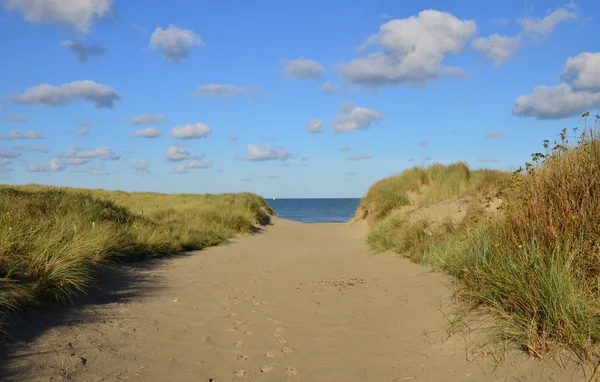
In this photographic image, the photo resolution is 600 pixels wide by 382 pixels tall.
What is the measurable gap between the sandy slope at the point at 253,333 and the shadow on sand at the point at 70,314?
20 millimetres

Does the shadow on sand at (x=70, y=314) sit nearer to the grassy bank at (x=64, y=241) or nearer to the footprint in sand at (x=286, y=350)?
the grassy bank at (x=64, y=241)

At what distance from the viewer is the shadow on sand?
14.0 feet

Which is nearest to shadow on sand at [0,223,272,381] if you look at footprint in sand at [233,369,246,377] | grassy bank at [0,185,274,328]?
grassy bank at [0,185,274,328]

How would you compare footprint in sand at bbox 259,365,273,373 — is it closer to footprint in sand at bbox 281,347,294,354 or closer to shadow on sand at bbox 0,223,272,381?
footprint in sand at bbox 281,347,294,354

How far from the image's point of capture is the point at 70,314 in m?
5.64

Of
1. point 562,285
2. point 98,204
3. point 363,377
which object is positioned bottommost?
point 363,377

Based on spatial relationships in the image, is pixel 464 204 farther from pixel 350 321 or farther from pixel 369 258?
pixel 350 321

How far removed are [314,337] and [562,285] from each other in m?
3.19

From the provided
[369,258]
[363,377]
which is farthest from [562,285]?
[369,258]

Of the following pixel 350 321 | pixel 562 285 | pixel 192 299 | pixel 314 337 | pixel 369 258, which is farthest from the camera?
pixel 369 258

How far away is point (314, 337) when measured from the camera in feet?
19.8

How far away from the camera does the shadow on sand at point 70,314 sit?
4262 mm

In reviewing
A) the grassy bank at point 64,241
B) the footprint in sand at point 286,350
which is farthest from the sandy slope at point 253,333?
the grassy bank at point 64,241

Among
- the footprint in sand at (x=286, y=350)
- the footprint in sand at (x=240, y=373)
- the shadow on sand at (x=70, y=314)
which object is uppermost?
the shadow on sand at (x=70, y=314)
